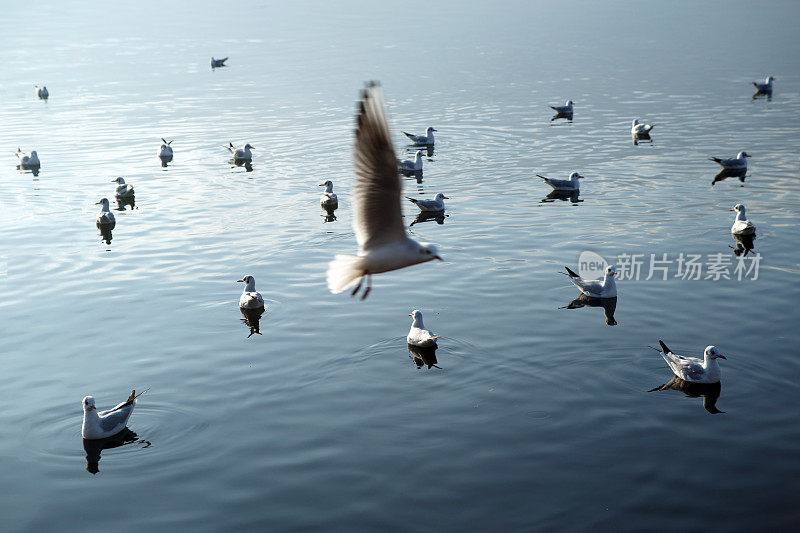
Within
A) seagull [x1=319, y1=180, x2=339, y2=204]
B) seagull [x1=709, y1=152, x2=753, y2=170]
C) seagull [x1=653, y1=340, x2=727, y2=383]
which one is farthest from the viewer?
seagull [x1=709, y1=152, x2=753, y2=170]

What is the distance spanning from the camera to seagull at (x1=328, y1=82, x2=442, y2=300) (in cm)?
978

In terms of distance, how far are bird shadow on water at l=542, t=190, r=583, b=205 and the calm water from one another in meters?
0.50

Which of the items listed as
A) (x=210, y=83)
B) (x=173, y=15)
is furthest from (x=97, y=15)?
(x=210, y=83)

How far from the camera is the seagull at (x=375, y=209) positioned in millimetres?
9781

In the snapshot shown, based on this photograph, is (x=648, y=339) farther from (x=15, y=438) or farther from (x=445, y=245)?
(x=15, y=438)

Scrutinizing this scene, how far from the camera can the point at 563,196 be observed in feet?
95.6

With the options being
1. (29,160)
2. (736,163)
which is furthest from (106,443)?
(29,160)

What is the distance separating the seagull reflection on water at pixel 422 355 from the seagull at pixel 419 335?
0.45ft

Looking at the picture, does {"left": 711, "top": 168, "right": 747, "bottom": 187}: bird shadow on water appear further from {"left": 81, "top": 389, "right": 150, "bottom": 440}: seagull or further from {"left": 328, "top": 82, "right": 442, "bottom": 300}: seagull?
{"left": 81, "top": 389, "right": 150, "bottom": 440}: seagull

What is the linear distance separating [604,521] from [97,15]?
474 ft

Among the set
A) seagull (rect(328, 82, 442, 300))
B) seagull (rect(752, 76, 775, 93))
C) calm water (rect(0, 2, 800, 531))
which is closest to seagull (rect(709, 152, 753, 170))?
calm water (rect(0, 2, 800, 531))

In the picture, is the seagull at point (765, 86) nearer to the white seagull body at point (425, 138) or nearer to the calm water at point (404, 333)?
the calm water at point (404, 333)

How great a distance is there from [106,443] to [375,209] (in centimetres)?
716

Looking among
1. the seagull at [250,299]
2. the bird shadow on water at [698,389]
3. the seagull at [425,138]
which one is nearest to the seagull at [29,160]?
the seagull at [425,138]
